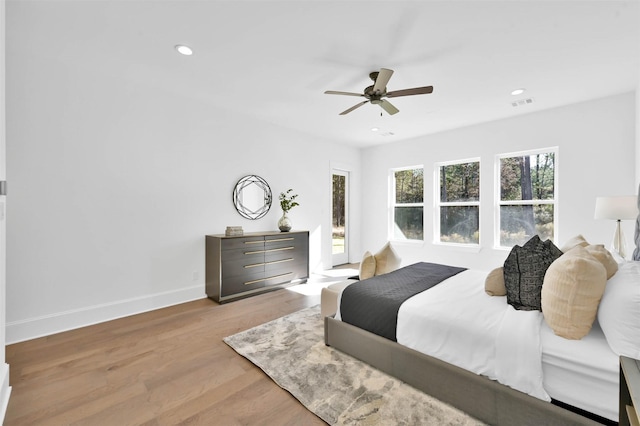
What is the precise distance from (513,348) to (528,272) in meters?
0.58

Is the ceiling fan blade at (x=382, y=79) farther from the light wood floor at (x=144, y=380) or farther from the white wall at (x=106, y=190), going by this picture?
the light wood floor at (x=144, y=380)

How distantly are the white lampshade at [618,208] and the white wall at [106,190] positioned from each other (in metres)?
4.51

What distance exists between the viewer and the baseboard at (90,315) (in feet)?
8.51

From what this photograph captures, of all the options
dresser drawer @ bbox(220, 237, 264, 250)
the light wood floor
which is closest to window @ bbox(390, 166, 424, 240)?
dresser drawer @ bbox(220, 237, 264, 250)

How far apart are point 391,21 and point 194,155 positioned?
9.58 ft

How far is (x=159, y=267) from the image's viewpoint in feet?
11.4

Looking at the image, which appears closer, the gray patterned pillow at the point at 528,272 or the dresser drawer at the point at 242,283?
the gray patterned pillow at the point at 528,272

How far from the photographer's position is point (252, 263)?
13.0 feet

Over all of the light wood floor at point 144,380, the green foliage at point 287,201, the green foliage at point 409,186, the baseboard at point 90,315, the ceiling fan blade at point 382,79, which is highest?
the ceiling fan blade at point 382,79

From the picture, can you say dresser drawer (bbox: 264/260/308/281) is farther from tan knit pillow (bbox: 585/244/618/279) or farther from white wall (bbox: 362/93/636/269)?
tan knit pillow (bbox: 585/244/618/279)

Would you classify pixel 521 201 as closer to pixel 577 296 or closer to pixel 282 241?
pixel 577 296

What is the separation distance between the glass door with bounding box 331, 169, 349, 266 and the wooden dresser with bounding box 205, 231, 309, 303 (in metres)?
1.46

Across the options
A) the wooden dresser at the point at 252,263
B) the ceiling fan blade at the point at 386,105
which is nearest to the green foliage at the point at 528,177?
the ceiling fan blade at the point at 386,105

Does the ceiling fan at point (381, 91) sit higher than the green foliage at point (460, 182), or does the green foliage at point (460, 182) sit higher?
the ceiling fan at point (381, 91)
